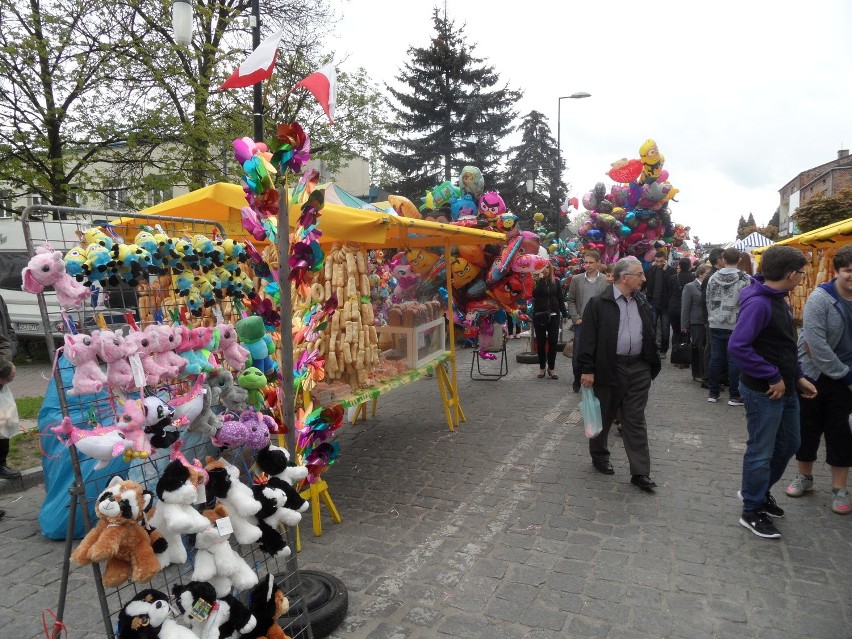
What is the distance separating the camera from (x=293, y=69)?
42.3 feet

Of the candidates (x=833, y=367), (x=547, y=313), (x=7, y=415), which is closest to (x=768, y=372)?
(x=833, y=367)

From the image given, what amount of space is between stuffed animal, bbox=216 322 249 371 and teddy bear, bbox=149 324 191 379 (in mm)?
251

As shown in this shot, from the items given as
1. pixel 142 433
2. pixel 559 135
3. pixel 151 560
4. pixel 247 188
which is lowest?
pixel 151 560

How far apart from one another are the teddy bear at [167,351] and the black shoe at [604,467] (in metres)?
A: 3.94

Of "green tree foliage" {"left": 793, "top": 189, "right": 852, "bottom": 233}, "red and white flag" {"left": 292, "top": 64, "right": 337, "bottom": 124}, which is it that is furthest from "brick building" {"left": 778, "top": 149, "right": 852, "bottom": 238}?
"red and white flag" {"left": 292, "top": 64, "right": 337, "bottom": 124}

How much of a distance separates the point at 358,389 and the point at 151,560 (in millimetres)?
2812

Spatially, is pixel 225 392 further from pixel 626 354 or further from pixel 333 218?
pixel 626 354

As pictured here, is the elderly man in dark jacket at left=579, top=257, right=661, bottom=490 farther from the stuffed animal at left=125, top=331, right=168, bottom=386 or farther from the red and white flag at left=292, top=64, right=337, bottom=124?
the stuffed animal at left=125, top=331, right=168, bottom=386

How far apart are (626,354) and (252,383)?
326cm

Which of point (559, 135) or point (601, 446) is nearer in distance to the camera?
point (601, 446)

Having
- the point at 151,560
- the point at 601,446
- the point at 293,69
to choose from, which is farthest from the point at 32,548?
the point at 293,69

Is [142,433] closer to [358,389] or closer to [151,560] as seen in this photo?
[151,560]

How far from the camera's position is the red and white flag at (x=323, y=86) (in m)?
2.45

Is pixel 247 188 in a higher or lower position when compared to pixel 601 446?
higher
